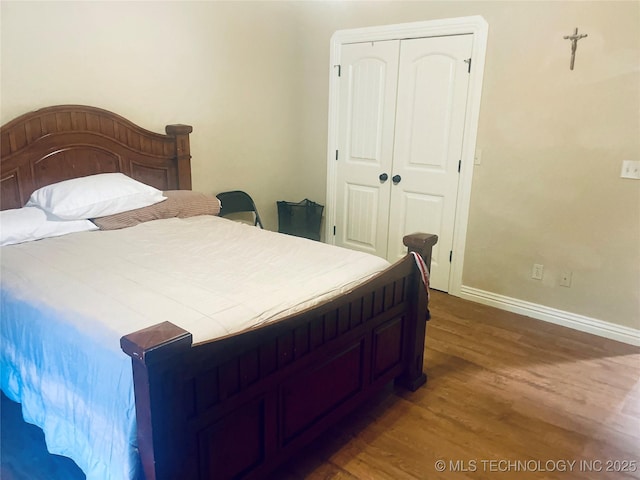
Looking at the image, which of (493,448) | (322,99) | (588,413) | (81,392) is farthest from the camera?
(322,99)

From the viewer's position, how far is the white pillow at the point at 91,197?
2590 mm

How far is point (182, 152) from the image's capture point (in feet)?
11.3

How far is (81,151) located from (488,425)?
278cm

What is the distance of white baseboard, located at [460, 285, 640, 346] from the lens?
3057mm

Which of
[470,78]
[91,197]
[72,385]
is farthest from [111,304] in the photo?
[470,78]

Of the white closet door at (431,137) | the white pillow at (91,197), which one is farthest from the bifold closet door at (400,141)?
the white pillow at (91,197)

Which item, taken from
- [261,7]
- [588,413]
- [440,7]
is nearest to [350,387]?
[588,413]

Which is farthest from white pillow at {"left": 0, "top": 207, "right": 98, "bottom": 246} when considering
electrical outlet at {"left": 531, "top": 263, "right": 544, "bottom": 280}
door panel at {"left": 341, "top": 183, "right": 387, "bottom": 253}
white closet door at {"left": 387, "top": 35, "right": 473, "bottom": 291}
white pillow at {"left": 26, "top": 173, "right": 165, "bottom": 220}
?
electrical outlet at {"left": 531, "top": 263, "right": 544, "bottom": 280}

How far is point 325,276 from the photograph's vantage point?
2.06 m

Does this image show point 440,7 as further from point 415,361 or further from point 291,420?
point 291,420

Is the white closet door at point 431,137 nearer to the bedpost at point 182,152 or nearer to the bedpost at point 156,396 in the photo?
the bedpost at point 182,152

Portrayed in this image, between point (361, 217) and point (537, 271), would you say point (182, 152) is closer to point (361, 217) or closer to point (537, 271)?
point (361, 217)

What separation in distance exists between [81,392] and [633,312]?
3149mm

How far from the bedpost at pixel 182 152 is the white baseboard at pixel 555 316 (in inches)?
90.8
